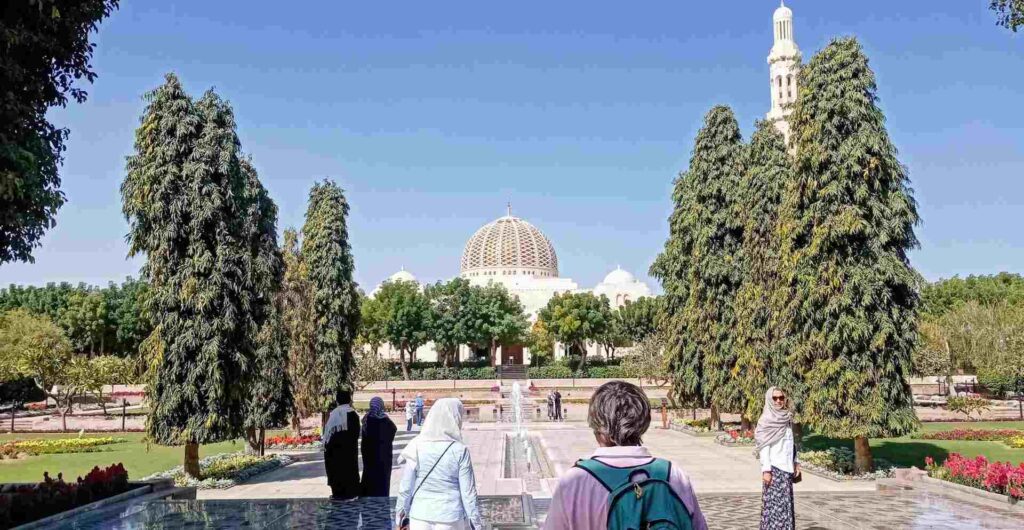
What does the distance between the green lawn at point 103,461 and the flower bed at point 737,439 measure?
42.5ft

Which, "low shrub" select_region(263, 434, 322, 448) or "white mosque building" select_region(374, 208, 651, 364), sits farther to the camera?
"white mosque building" select_region(374, 208, 651, 364)

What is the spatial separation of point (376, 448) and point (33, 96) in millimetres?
4848

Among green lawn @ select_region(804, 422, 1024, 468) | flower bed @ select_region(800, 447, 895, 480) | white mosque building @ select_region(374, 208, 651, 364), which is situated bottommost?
green lawn @ select_region(804, 422, 1024, 468)

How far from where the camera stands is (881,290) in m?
14.6

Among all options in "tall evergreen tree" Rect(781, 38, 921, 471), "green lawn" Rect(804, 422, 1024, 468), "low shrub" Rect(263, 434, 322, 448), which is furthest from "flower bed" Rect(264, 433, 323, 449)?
"tall evergreen tree" Rect(781, 38, 921, 471)

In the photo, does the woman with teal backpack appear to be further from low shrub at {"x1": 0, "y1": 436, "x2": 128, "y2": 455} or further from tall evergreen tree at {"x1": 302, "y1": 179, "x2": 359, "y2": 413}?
low shrub at {"x1": 0, "y1": 436, "x2": 128, "y2": 455}

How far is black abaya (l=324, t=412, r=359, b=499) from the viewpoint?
8969 mm

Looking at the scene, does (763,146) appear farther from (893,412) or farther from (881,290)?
(893,412)

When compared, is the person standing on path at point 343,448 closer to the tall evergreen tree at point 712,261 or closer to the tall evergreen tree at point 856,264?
the tall evergreen tree at point 856,264

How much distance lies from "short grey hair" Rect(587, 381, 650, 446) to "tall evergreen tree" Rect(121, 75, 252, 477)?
13.2 m

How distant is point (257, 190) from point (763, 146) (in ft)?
39.9

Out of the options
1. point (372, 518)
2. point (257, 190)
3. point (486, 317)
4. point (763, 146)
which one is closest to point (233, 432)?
point (257, 190)

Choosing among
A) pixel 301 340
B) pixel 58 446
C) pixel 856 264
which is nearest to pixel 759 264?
pixel 856 264

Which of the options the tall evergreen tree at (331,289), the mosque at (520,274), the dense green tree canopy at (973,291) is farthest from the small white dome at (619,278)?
the tall evergreen tree at (331,289)
